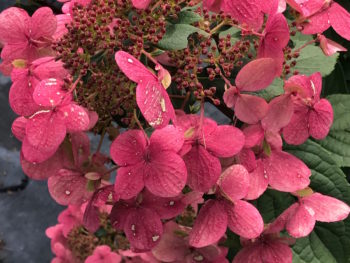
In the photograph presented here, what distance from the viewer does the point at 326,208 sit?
55 cm

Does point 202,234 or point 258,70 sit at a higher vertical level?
point 258,70

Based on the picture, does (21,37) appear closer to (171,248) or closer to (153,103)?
(153,103)

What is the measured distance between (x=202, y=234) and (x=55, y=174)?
16 centimetres

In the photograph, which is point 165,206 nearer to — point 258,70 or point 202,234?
point 202,234

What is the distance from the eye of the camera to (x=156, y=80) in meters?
0.43

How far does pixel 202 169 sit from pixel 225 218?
0.07m

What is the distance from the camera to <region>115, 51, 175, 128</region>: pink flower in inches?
16.1

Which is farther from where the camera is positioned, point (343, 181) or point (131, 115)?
point (343, 181)

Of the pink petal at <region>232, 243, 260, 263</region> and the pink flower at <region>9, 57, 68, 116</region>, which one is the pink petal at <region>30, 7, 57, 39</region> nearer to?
the pink flower at <region>9, 57, 68, 116</region>

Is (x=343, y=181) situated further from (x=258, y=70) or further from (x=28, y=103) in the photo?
(x=28, y=103)

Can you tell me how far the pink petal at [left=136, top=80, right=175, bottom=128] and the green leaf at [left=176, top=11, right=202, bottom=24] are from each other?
0.32 ft

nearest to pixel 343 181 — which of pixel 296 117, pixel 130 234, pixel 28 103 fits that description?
pixel 296 117

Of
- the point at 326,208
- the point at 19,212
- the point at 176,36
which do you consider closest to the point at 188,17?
the point at 176,36

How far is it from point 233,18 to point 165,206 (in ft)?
0.62
